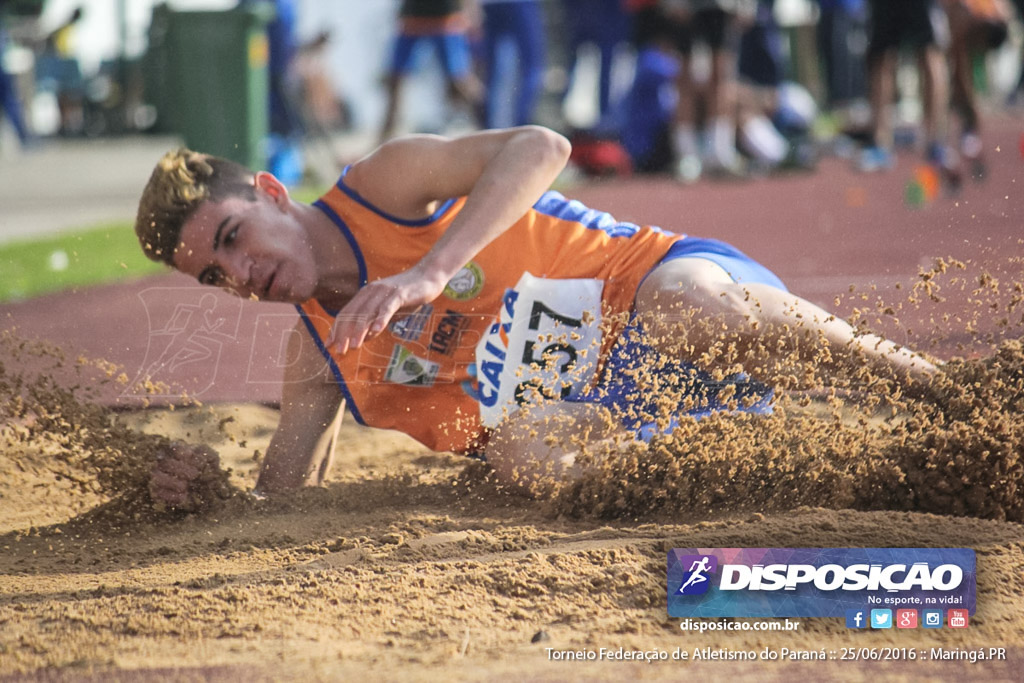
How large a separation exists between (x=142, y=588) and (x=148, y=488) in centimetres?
55

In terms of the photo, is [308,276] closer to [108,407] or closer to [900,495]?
[108,407]

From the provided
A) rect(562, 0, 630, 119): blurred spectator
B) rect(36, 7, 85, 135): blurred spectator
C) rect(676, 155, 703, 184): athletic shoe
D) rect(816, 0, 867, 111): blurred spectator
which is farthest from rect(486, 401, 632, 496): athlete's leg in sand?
rect(36, 7, 85, 135): blurred spectator

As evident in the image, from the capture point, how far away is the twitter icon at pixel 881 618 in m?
1.77

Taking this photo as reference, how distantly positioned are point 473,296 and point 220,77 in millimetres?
6003

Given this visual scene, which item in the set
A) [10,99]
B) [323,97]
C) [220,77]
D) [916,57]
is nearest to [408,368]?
[220,77]

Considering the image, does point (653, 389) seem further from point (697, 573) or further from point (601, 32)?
point (601, 32)

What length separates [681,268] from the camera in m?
2.49

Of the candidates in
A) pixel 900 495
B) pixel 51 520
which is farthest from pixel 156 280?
pixel 900 495

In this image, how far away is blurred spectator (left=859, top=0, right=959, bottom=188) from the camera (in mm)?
7832

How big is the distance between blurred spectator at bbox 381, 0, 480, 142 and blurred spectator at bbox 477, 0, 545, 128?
589 mm

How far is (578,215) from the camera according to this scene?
2.72 metres

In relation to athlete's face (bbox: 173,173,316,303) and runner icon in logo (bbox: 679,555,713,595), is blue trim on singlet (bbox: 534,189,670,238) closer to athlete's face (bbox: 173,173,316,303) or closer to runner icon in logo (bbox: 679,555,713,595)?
athlete's face (bbox: 173,173,316,303)

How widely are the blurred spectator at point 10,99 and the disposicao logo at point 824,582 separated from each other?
37.1 feet

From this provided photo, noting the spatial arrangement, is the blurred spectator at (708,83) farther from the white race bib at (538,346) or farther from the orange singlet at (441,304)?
the white race bib at (538,346)
